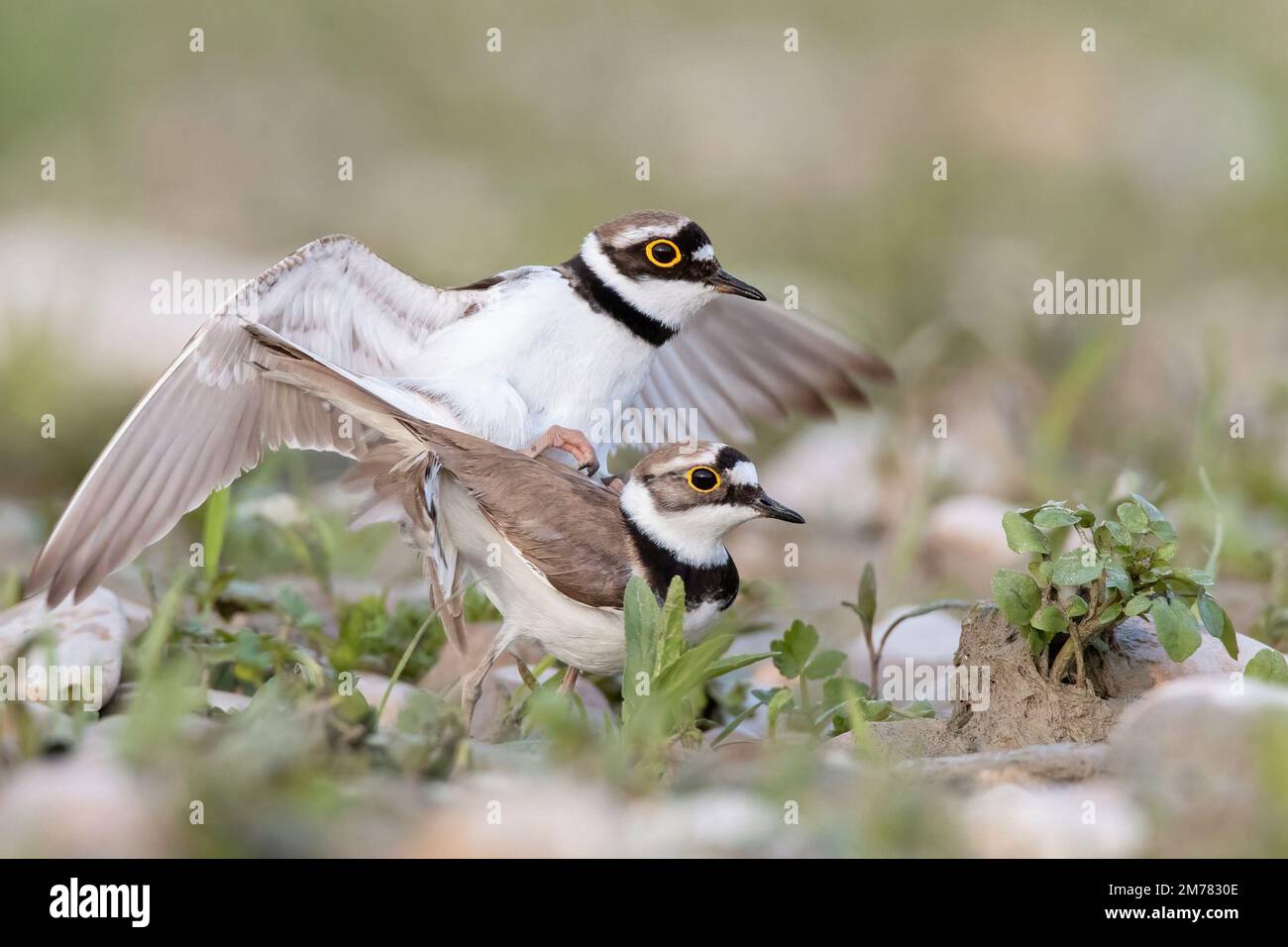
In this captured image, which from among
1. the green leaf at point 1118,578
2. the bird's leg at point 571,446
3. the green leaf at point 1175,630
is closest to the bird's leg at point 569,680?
the bird's leg at point 571,446

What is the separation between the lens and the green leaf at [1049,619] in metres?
4.27

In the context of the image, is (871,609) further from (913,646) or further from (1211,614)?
(1211,614)

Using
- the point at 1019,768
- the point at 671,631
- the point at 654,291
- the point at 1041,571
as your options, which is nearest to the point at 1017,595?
the point at 1041,571

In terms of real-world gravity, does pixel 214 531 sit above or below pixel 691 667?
above

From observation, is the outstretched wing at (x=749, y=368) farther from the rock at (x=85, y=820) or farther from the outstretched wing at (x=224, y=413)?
the rock at (x=85, y=820)

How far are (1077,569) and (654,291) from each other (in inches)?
78.2

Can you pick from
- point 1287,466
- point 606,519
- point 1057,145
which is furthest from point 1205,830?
point 1057,145

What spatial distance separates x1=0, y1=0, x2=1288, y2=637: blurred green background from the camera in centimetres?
876

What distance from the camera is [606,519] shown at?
15.9 feet

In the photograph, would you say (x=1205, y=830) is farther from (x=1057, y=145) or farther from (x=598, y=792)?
(x=1057, y=145)

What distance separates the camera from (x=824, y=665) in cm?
507

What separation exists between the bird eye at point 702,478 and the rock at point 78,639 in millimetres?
1887

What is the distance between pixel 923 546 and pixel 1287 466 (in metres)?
2.11

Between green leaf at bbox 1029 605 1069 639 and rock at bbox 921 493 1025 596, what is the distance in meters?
2.42
